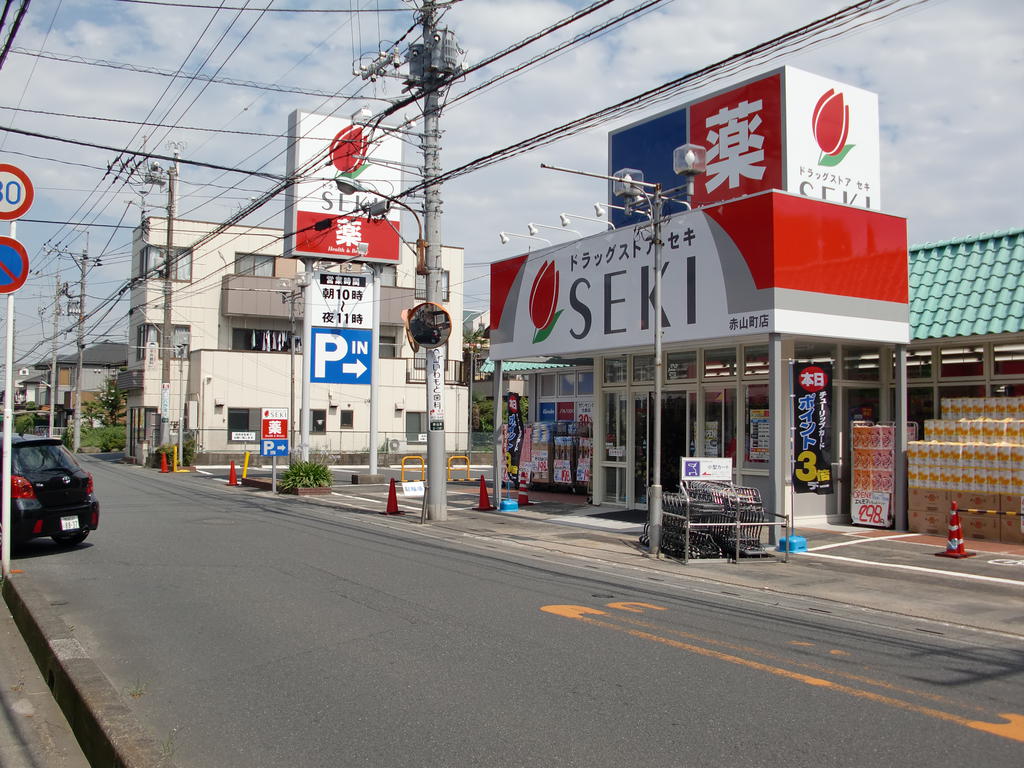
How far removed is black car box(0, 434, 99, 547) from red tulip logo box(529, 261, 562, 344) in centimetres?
979

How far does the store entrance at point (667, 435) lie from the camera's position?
58.2 ft

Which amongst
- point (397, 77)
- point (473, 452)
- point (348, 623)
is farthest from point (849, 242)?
point (473, 452)

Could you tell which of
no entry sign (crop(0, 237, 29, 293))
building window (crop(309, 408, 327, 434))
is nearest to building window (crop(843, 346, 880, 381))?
no entry sign (crop(0, 237, 29, 293))

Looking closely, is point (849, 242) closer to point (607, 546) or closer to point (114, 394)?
point (607, 546)

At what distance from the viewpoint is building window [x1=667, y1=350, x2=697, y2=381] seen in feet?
58.1

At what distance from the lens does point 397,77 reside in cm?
1838

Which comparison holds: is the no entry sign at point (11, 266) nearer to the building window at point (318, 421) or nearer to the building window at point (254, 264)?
the building window at point (318, 421)

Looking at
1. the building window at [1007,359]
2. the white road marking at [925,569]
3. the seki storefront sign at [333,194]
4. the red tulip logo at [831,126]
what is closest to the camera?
the white road marking at [925,569]

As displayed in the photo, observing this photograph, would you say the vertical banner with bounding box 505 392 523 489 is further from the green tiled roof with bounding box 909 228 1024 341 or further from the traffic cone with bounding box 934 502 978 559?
the traffic cone with bounding box 934 502 978 559

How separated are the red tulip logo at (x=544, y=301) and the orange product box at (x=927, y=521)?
8.02 meters

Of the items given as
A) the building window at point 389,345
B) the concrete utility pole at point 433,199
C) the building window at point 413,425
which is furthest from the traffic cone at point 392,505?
the building window at point 389,345

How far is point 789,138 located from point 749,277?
4.75 metres

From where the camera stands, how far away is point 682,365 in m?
17.9

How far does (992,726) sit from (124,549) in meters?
11.8
